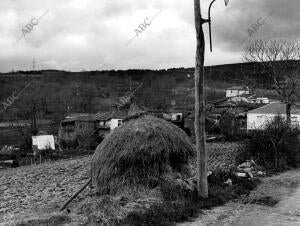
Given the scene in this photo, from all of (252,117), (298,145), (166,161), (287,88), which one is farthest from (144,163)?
(252,117)

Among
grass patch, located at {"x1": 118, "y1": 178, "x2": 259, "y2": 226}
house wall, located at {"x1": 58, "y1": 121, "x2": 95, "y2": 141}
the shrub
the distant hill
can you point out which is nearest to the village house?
house wall, located at {"x1": 58, "y1": 121, "x2": 95, "y2": 141}

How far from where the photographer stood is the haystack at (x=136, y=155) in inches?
448

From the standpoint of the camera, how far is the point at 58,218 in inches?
321

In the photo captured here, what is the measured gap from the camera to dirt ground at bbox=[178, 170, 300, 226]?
314 inches

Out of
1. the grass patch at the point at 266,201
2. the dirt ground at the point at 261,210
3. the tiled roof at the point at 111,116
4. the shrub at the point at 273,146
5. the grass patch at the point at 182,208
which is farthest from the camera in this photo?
the tiled roof at the point at 111,116

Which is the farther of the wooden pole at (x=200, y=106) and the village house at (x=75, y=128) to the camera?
the village house at (x=75, y=128)

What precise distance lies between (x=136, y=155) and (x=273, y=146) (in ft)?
27.2

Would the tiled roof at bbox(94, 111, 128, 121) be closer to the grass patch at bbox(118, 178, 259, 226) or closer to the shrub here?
the shrub

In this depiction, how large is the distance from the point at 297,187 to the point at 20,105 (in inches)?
2964

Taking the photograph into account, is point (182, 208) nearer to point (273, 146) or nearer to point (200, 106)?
point (200, 106)

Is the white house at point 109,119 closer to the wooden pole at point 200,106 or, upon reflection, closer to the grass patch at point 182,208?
the grass patch at point 182,208

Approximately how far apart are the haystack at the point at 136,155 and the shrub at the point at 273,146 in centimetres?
640

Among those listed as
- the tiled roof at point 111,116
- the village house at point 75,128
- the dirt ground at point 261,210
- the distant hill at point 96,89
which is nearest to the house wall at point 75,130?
the village house at point 75,128

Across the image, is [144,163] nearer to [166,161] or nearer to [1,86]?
[166,161]
